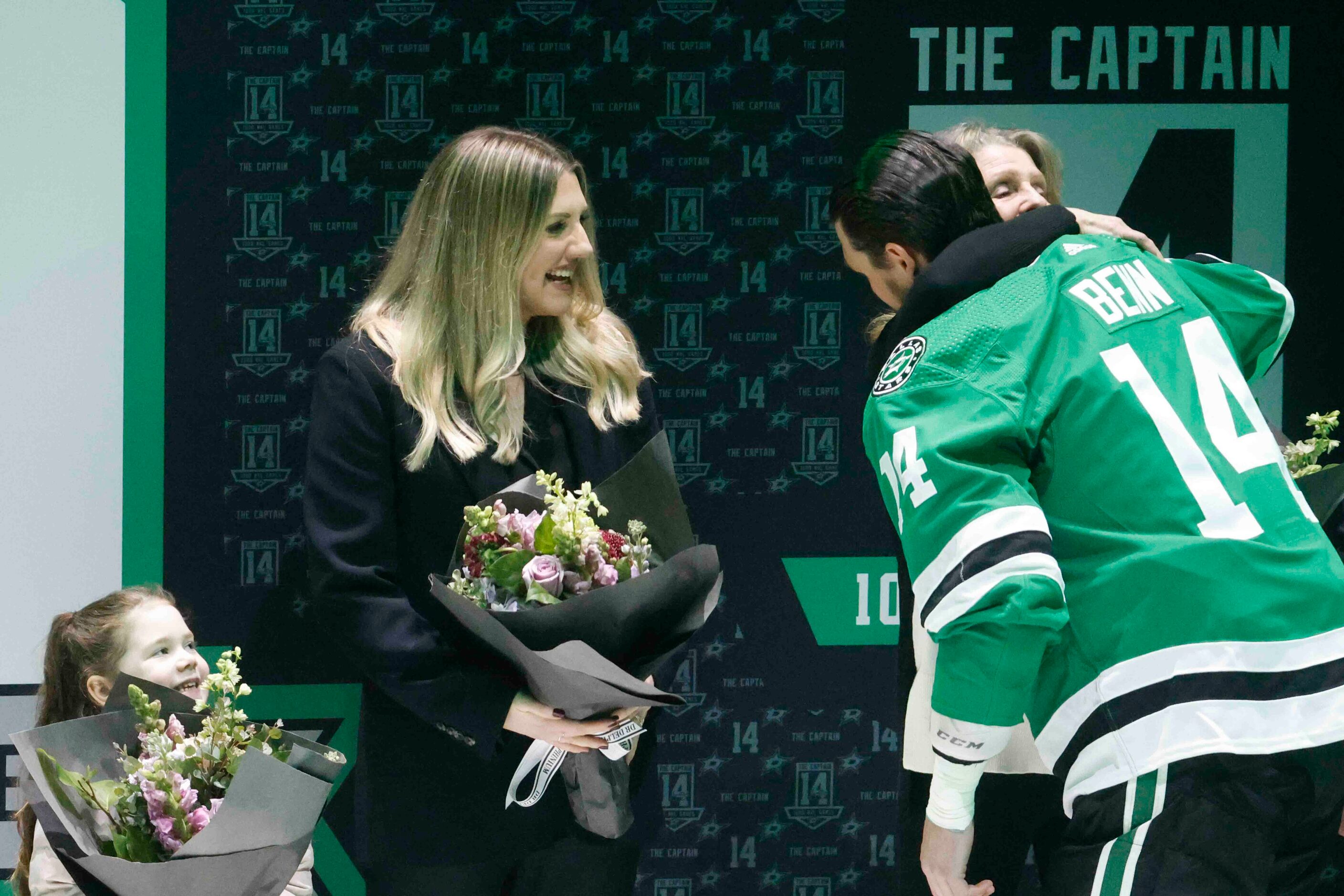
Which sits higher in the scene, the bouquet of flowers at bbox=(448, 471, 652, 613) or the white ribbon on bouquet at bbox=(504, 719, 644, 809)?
the bouquet of flowers at bbox=(448, 471, 652, 613)

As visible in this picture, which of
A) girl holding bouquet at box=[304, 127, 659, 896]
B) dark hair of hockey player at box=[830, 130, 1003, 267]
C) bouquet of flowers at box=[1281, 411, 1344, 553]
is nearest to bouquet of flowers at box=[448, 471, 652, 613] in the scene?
girl holding bouquet at box=[304, 127, 659, 896]

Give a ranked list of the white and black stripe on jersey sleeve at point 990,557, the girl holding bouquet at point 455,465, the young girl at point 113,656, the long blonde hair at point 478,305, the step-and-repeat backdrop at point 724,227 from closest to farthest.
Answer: the white and black stripe on jersey sleeve at point 990,557
the girl holding bouquet at point 455,465
the long blonde hair at point 478,305
the young girl at point 113,656
the step-and-repeat backdrop at point 724,227

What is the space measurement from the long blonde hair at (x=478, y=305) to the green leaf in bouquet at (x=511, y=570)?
296 millimetres

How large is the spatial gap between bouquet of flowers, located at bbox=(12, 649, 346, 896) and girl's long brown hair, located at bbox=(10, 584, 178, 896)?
66cm

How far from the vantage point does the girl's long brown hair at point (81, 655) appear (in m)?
2.62

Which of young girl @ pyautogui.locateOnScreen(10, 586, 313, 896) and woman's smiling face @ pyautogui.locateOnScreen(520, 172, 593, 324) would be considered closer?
woman's smiling face @ pyautogui.locateOnScreen(520, 172, 593, 324)

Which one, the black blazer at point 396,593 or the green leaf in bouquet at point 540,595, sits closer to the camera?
the green leaf in bouquet at point 540,595

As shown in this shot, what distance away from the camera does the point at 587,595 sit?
1859 millimetres

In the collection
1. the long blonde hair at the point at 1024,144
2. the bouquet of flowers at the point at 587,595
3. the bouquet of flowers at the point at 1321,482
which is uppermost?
the long blonde hair at the point at 1024,144

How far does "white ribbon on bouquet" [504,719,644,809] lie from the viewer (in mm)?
2088

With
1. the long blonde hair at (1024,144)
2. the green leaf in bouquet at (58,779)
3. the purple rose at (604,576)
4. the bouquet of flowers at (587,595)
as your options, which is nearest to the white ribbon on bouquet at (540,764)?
the bouquet of flowers at (587,595)

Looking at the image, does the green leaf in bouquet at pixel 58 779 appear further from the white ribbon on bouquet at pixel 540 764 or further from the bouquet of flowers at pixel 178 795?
the white ribbon on bouquet at pixel 540 764

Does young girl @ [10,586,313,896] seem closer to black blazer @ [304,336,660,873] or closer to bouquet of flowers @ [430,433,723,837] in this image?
black blazer @ [304,336,660,873]

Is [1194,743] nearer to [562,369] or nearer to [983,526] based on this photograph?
[983,526]
